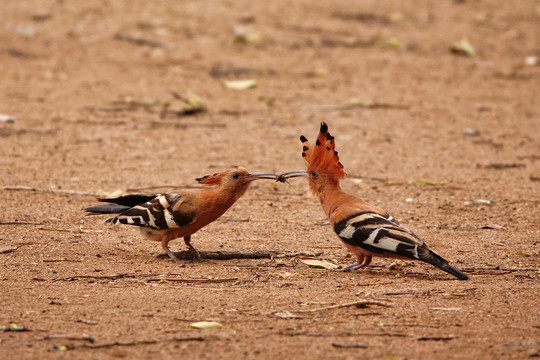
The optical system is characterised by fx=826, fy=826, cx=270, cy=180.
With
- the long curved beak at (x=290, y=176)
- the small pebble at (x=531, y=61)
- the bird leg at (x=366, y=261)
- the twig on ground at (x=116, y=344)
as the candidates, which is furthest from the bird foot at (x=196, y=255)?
the small pebble at (x=531, y=61)

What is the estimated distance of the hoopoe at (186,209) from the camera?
5988 mm

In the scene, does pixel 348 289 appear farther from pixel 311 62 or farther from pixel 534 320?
pixel 311 62

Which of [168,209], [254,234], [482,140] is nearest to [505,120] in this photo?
[482,140]

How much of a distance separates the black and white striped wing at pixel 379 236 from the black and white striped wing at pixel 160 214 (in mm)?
1111

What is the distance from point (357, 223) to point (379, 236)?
215mm

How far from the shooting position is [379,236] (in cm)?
559

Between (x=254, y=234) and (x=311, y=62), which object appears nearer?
(x=254, y=234)

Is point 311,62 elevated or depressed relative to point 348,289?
elevated

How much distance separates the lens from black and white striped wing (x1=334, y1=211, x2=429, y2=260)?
5.48 m

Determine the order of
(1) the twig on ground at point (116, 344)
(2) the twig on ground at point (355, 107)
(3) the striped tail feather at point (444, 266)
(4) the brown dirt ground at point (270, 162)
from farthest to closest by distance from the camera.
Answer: (2) the twig on ground at point (355, 107) < (3) the striped tail feather at point (444, 266) < (4) the brown dirt ground at point (270, 162) < (1) the twig on ground at point (116, 344)

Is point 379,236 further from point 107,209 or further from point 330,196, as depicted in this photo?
point 107,209

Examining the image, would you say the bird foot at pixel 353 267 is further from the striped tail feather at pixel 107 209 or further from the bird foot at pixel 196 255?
the striped tail feather at pixel 107 209

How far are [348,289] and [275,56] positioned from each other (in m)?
9.43

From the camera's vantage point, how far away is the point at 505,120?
37.1ft
